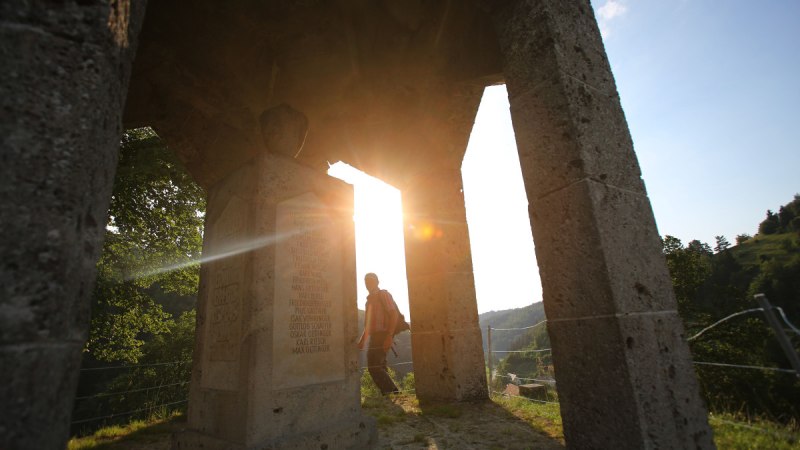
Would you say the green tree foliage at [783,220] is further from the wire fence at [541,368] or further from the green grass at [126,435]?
the green grass at [126,435]

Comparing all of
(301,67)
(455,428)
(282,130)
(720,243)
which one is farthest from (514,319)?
(282,130)

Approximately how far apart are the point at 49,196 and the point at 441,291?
4.51m

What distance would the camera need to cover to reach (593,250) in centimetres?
216

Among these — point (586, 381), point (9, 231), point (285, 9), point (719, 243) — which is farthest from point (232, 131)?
point (719, 243)

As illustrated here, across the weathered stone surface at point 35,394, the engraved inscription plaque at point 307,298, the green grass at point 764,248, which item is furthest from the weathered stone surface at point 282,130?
the green grass at point 764,248

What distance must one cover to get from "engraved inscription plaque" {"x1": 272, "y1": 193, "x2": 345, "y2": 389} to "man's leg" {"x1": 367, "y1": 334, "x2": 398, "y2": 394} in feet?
8.83

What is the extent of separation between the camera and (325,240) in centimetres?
341

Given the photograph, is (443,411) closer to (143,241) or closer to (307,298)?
(307,298)

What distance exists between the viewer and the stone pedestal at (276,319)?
8.73 ft

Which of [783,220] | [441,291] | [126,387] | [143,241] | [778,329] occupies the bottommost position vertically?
[126,387]

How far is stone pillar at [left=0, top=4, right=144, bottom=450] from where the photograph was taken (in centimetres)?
98

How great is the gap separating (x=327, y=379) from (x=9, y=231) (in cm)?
249

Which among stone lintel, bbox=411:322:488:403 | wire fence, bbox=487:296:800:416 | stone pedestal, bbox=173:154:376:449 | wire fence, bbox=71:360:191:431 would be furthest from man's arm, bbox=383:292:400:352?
wire fence, bbox=71:360:191:431

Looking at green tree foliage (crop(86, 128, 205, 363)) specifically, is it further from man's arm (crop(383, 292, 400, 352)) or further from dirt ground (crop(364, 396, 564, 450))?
dirt ground (crop(364, 396, 564, 450))
